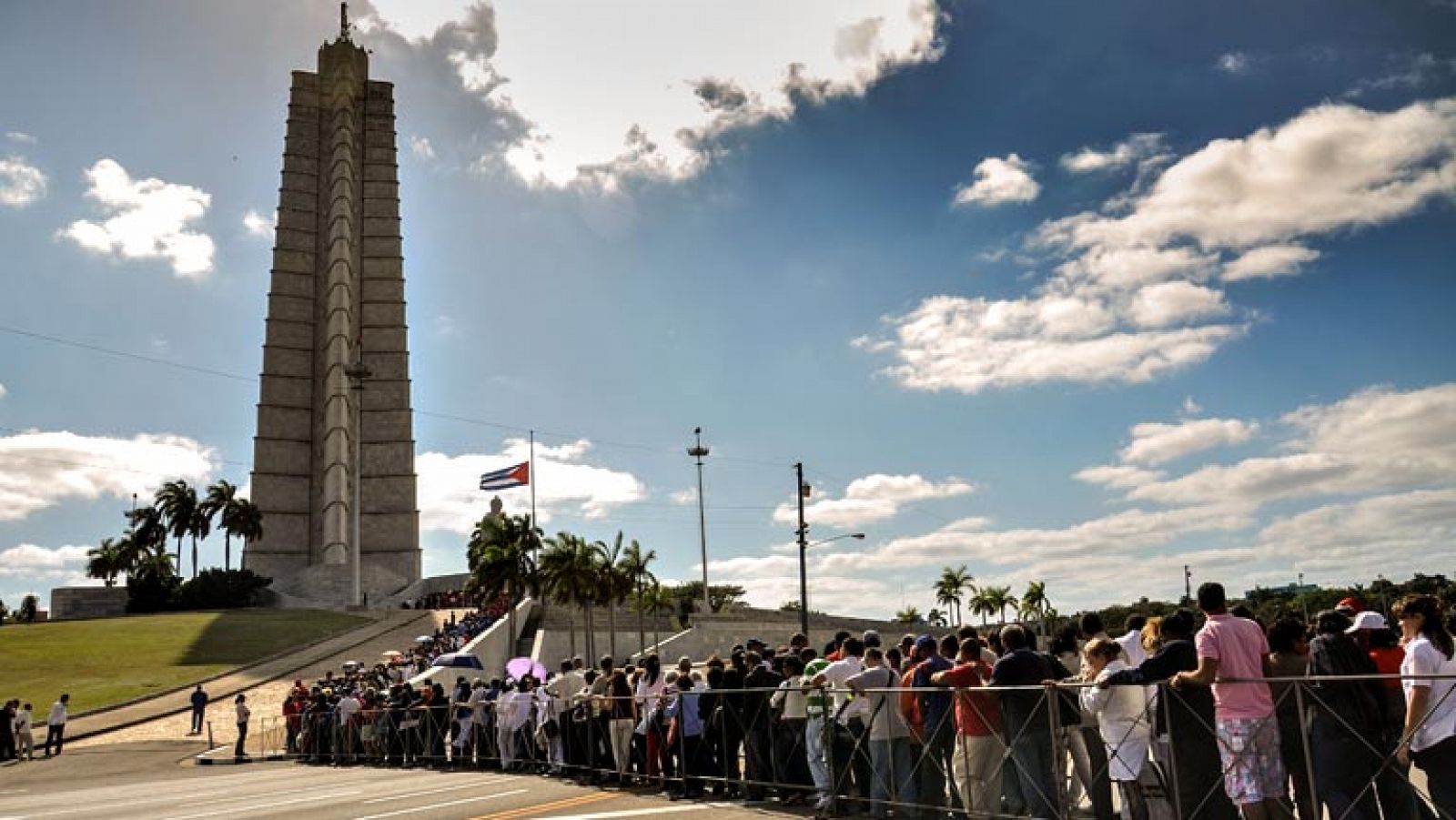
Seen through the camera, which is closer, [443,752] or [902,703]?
[902,703]

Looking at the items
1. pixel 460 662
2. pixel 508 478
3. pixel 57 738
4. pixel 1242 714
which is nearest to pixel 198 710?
pixel 57 738

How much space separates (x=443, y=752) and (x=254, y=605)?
7510cm

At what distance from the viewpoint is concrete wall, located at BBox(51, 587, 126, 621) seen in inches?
3145

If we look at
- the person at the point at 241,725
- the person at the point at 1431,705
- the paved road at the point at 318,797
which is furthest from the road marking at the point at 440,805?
the person at the point at 241,725

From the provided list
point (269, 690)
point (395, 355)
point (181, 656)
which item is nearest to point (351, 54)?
point (395, 355)

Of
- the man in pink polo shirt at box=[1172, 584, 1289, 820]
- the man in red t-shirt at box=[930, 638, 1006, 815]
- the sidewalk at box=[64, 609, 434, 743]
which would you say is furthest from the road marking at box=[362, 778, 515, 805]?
the sidewalk at box=[64, 609, 434, 743]

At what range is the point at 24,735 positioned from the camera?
29047 mm

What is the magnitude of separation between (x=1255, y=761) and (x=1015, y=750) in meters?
2.11

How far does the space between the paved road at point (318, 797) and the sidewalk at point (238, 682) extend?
38.7 ft

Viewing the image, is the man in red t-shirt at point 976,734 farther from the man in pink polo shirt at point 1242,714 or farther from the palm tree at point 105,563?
the palm tree at point 105,563

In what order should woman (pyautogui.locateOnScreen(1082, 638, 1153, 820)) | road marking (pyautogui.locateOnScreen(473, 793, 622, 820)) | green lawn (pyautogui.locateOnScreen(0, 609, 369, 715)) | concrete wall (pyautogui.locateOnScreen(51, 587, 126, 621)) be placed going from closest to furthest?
1. woman (pyautogui.locateOnScreen(1082, 638, 1153, 820))
2. road marking (pyautogui.locateOnScreen(473, 793, 622, 820))
3. green lawn (pyautogui.locateOnScreen(0, 609, 369, 715))
4. concrete wall (pyautogui.locateOnScreen(51, 587, 126, 621))

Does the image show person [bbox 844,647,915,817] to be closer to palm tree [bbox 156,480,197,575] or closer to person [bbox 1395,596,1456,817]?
person [bbox 1395,596,1456,817]

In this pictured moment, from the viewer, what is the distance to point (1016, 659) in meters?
9.02

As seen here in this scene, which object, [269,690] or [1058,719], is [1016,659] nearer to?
[1058,719]
